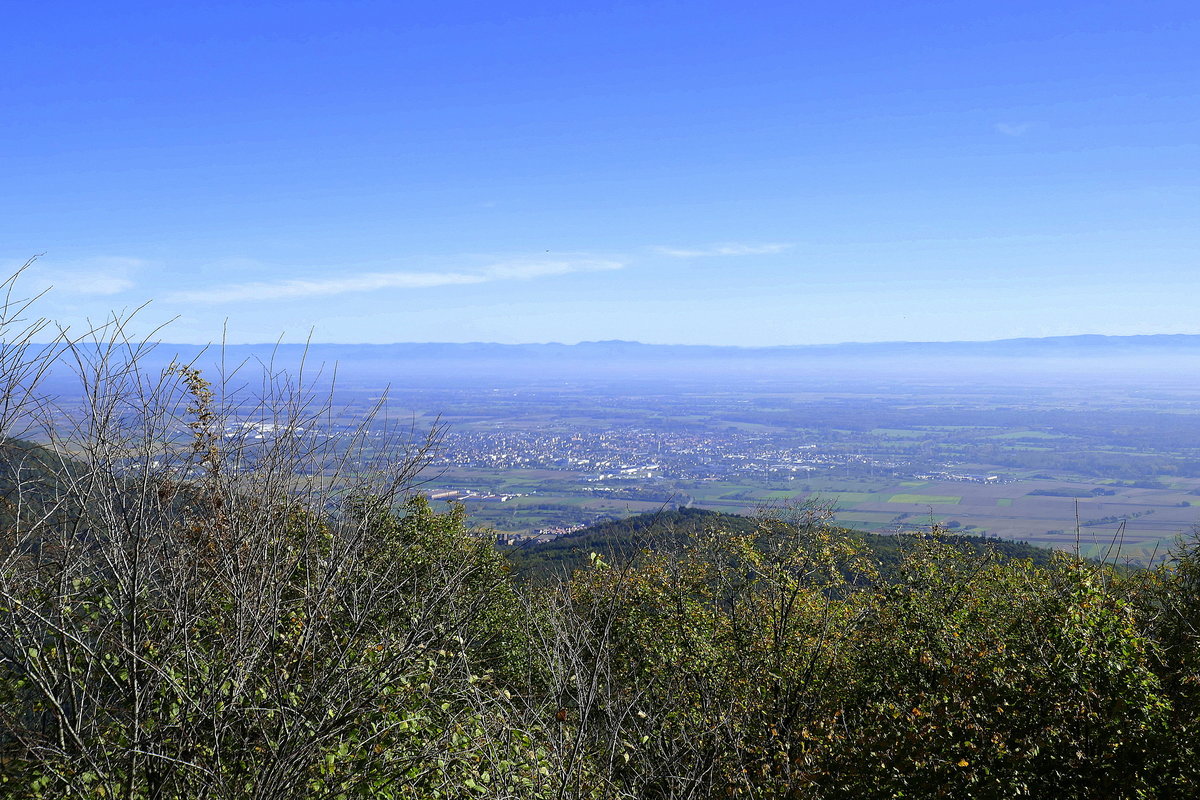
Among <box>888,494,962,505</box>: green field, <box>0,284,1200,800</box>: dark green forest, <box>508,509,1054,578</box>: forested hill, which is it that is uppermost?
<box>0,284,1200,800</box>: dark green forest

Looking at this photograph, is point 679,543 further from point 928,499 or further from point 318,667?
point 928,499

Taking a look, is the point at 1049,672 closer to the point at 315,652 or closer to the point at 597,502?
the point at 315,652

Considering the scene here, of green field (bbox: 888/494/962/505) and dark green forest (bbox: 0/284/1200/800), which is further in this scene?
green field (bbox: 888/494/962/505)

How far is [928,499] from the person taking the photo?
115062 mm

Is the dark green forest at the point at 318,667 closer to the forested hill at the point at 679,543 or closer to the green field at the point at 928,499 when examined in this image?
the forested hill at the point at 679,543

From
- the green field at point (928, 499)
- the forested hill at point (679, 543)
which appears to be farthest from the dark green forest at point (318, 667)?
the green field at point (928, 499)

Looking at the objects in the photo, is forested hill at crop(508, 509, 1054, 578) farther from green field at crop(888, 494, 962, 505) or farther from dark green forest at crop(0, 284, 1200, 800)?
green field at crop(888, 494, 962, 505)

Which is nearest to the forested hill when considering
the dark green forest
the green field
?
the dark green forest

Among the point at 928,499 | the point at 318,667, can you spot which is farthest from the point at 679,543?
the point at 928,499

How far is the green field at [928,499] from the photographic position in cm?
11088

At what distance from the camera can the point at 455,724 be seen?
602 cm

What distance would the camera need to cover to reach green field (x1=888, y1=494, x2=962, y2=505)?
364 feet

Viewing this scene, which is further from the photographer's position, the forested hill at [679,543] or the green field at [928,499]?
the green field at [928,499]

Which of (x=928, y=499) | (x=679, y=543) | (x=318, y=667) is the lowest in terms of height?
(x=928, y=499)
